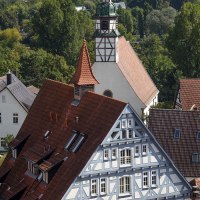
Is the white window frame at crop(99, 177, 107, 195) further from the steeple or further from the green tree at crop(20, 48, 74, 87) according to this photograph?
the green tree at crop(20, 48, 74, 87)

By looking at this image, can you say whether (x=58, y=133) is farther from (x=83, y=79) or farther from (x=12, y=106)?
(x=12, y=106)

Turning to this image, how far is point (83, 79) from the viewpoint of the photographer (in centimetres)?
4594

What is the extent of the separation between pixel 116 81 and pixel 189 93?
268 inches

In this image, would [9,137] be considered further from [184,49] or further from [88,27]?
[88,27]

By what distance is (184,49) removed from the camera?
94812 mm

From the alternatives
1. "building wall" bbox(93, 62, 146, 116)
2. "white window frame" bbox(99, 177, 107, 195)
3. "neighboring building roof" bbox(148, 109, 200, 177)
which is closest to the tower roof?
"white window frame" bbox(99, 177, 107, 195)

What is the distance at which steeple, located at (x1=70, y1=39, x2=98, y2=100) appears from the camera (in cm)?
Answer: 4538

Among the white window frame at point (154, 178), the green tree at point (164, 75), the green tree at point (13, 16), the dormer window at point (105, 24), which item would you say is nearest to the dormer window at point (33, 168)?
the white window frame at point (154, 178)

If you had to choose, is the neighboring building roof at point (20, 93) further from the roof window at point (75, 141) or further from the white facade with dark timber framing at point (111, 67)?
the roof window at point (75, 141)

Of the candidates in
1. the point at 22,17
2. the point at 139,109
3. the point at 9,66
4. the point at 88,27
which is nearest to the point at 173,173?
the point at 139,109

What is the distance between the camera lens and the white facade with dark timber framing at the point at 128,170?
4112cm

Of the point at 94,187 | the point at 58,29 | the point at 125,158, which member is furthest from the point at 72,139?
the point at 58,29

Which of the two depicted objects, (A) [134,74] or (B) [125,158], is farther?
(A) [134,74]

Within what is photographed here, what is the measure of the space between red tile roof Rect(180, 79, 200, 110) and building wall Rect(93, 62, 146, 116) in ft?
14.4
